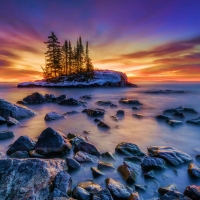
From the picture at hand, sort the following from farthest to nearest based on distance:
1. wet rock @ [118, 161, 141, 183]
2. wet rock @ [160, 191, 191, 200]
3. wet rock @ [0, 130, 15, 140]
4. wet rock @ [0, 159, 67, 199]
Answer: wet rock @ [0, 130, 15, 140], wet rock @ [118, 161, 141, 183], wet rock @ [160, 191, 191, 200], wet rock @ [0, 159, 67, 199]

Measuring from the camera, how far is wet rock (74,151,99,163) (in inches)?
158

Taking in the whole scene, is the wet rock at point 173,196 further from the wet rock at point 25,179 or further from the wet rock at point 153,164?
the wet rock at point 25,179

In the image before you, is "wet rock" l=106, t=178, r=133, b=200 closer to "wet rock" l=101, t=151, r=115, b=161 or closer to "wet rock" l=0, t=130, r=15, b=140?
"wet rock" l=101, t=151, r=115, b=161

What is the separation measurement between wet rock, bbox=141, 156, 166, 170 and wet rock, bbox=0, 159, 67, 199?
6.54ft

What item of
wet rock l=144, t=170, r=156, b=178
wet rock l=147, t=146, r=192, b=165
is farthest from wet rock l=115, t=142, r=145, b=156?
wet rock l=144, t=170, r=156, b=178

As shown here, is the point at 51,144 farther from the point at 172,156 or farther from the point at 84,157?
the point at 172,156

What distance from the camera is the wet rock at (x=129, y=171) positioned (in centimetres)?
333

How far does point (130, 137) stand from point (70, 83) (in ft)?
129

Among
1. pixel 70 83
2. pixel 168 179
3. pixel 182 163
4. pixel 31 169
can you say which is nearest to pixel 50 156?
pixel 31 169

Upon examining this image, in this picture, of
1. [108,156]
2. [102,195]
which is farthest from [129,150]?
[102,195]

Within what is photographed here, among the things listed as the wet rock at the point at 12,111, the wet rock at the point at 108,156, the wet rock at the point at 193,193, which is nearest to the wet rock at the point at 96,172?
the wet rock at the point at 108,156

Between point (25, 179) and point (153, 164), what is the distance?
2.68 m

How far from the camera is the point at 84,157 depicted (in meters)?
→ 4.09

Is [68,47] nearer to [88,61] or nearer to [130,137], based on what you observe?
[88,61]
